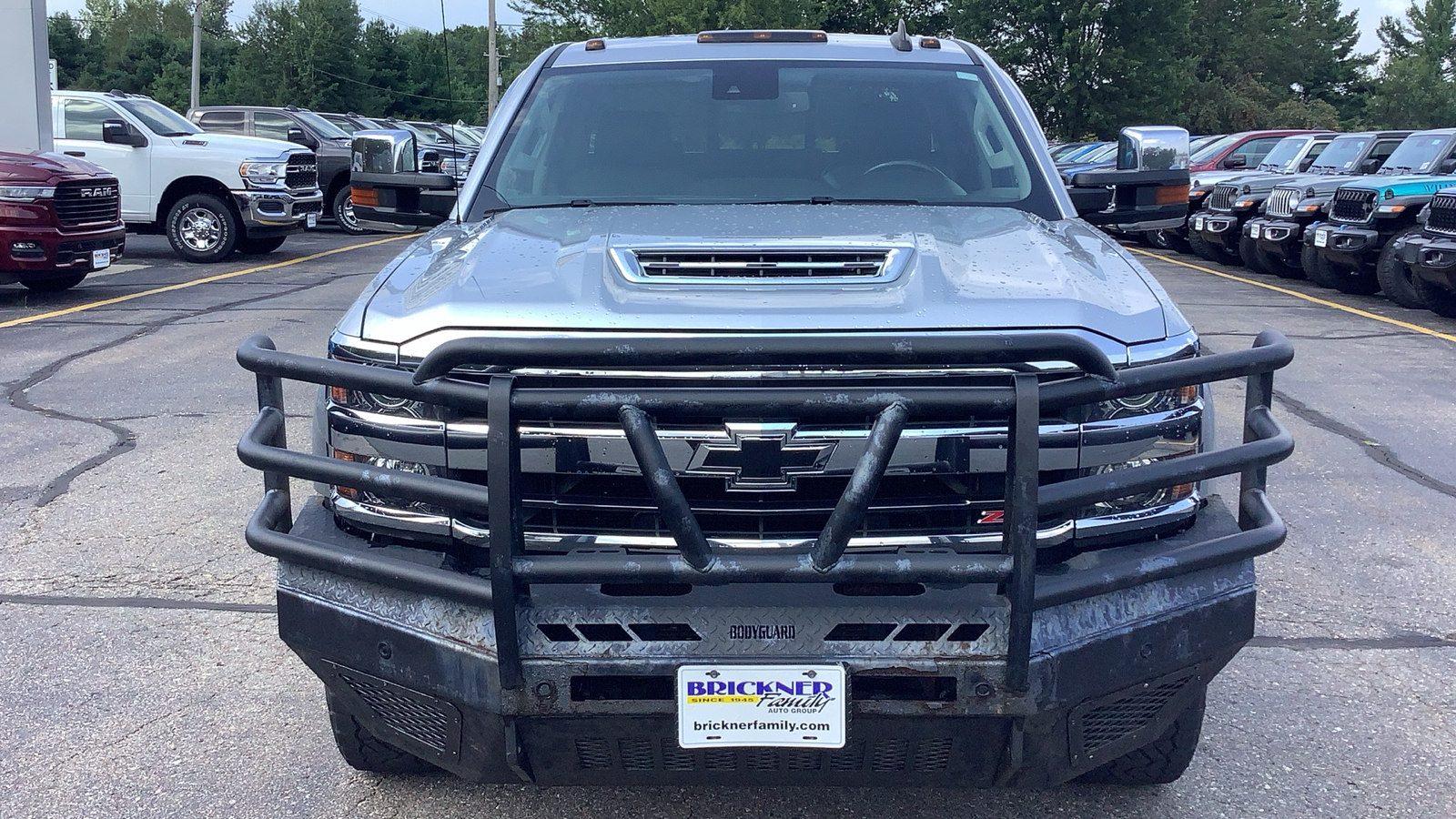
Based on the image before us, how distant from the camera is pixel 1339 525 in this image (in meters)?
5.46

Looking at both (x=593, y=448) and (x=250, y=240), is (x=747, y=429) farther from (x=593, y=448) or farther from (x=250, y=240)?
(x=250, y=240)

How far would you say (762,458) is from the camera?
237cm

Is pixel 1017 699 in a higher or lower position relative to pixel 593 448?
lower

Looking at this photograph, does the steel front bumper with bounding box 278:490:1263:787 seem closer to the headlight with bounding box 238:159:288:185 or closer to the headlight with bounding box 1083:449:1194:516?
the headlight with bounding box 1083:449:1194:516

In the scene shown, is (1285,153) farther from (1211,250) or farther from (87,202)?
(87,202)

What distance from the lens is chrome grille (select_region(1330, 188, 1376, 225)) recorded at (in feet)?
42.5

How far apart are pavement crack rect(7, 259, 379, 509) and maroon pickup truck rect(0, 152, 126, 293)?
1348 millimetres

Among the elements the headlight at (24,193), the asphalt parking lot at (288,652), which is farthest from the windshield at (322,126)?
the asphalt parking lot at (288,652)

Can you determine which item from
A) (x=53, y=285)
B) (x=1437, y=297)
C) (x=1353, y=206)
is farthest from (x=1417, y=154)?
(x=53, y=285)

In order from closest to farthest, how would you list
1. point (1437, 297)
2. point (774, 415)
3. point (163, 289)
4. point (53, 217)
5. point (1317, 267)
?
point (774, 415)
point (53, 217)
point (1437, 297)
point (163, 289)
point (1317, 267)

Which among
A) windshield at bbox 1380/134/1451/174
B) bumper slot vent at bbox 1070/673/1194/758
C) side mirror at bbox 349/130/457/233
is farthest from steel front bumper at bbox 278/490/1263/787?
windshield at bbox 1380/134/1451/174

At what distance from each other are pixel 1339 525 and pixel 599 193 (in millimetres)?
3574

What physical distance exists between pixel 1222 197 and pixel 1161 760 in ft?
50.0

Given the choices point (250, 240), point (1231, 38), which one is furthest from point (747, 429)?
point (1231, 38)
